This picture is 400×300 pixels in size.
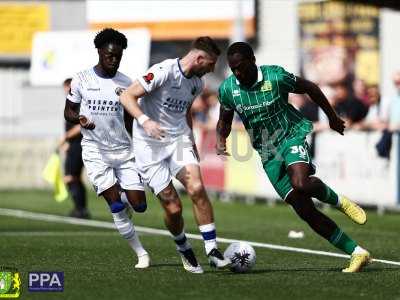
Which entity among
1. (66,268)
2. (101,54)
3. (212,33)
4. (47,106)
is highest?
(101,54)

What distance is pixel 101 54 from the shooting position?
1246 centimetres

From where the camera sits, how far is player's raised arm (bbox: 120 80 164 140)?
11211 millimetres

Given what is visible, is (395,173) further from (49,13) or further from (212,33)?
(49,13)

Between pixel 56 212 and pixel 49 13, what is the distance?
20.7 m

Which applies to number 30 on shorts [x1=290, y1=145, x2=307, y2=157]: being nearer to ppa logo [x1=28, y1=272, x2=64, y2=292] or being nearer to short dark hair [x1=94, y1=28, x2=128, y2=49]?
short dark hair [x1=94, y1=28, x2=128, y2=49]

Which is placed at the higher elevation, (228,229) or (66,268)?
(66,268)

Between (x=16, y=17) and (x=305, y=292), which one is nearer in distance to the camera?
(x=305, y=292)

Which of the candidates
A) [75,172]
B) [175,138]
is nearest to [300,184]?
[175,138]

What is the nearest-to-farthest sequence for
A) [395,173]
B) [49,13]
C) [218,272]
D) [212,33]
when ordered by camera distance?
[218,272] → [395,173] → [212,33] → [49,13]

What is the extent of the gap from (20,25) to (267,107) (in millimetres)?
30965

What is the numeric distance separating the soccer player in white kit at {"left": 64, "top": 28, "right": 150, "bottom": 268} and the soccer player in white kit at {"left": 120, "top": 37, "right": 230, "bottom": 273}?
56cm

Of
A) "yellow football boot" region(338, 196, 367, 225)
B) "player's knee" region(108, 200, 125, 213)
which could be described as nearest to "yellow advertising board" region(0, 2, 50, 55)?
"player's knee" region(108, 200, 125, 213)

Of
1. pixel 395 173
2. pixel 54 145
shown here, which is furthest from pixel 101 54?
pixel 54 145

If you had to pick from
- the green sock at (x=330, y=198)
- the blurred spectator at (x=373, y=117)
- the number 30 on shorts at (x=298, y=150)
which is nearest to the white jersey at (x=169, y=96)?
the number 30 on shorts at (x=298, y=150)
